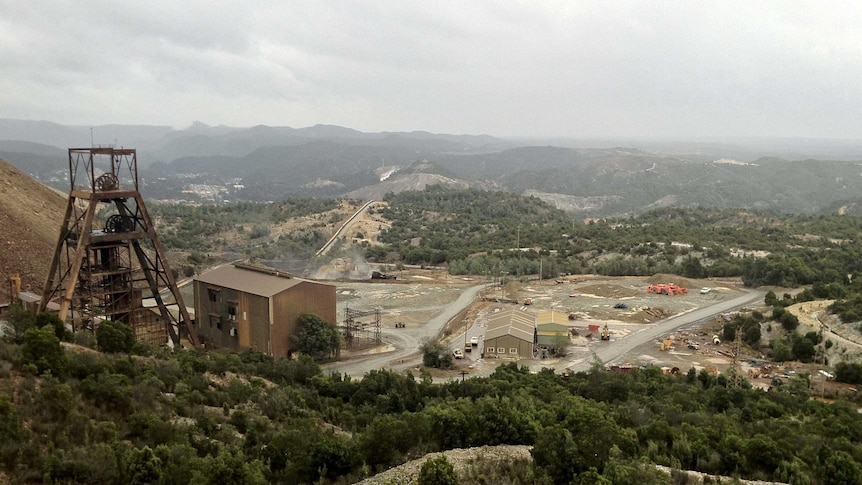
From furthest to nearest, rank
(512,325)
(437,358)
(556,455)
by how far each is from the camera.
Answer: (512,325)
(437,358)
(556,455)

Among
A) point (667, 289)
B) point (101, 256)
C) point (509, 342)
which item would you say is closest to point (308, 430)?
point (101, 256)

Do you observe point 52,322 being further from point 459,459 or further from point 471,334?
point 471,334

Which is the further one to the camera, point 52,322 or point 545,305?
point 545,305

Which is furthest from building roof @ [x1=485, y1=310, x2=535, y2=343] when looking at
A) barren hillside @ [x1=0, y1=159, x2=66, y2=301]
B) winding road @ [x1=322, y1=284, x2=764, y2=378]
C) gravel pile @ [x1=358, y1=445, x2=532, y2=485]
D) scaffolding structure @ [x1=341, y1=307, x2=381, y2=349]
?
barren hillside @ [x1=0, y1=159, x2=66, y2=301]

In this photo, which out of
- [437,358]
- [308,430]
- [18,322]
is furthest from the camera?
[437,358]

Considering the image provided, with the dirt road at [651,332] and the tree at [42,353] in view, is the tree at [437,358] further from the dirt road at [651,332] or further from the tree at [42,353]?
the tree at [42,353]

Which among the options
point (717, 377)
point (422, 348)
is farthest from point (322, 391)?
point (717, 377)
